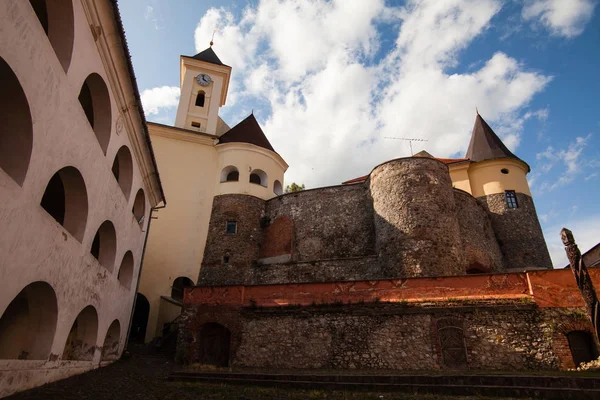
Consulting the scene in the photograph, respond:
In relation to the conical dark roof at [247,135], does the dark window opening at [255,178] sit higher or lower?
lower

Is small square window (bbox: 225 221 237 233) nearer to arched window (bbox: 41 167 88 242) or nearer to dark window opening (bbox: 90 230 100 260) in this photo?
dark window opening (bbox: 90 230 100 260)

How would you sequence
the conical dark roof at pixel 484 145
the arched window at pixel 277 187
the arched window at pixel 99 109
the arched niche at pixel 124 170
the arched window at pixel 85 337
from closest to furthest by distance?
the arched window at pixel 99 109 → the arched window at pixel 85 337 → the arched niche at pixel 124 170 → the conical dark roof at pixel 484 145 → the arched window at pixel 277 187

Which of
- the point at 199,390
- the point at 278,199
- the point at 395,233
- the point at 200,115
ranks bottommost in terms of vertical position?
the point at 199,390

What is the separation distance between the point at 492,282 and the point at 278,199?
12.4 meters

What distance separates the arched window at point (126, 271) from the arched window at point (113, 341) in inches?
54.9

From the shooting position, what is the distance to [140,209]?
13.9m

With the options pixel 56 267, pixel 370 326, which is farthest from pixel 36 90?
pixel 370 326

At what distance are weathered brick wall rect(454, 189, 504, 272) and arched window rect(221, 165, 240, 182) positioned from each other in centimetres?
1187

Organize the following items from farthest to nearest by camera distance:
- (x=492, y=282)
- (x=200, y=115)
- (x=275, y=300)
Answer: (x=200, y=115)
(x=275, y=300)
(x=492, y=282)

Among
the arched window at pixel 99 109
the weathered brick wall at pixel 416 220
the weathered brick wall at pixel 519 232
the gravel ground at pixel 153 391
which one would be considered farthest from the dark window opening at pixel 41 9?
the weathered brick wall at pixel 519 232

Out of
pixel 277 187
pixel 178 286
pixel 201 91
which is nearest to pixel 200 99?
pixel 201 91

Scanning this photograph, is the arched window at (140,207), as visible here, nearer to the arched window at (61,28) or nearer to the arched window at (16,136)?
the arched window at (61,28)

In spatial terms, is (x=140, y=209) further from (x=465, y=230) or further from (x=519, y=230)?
(x=519, y=230)

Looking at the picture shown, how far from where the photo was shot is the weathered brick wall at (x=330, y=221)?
18.2 m
